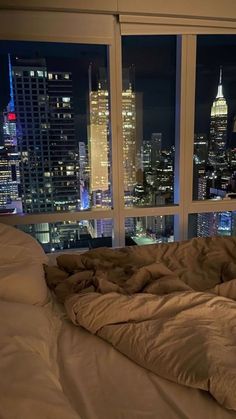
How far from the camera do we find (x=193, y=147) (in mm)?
2881

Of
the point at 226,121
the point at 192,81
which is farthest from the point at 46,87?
the point at 226,121

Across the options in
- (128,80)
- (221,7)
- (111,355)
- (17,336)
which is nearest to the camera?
(17,336)

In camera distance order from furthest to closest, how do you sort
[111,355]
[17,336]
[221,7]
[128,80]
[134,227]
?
[134,227] < [128,80] < [221,7] < [111,355] < [17,336]

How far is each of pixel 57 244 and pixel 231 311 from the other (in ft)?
6.58

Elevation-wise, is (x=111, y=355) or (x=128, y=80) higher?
(x=128, y=80)

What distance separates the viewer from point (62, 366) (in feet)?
3.30

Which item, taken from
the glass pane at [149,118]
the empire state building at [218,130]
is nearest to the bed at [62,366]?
the glass pane at [149,118]

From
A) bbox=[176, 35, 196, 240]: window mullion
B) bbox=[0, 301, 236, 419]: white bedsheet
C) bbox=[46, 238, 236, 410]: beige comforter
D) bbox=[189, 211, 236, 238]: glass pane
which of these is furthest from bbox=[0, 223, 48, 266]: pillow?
bbox=[189, 211, 236, 238]: glass pane

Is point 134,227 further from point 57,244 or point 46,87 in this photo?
point 46,87

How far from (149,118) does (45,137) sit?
95cm

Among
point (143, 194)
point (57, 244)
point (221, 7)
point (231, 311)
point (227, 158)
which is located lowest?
point (57, 244)

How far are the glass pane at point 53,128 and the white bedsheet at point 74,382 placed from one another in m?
1.76

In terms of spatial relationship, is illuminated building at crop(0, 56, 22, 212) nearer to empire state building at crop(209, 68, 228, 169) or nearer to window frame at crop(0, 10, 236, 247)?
window frame at crop(0, 10, 236, 247)

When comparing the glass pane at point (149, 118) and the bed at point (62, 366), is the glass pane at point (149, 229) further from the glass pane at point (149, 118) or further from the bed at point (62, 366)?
the bed at point (62, 366)
